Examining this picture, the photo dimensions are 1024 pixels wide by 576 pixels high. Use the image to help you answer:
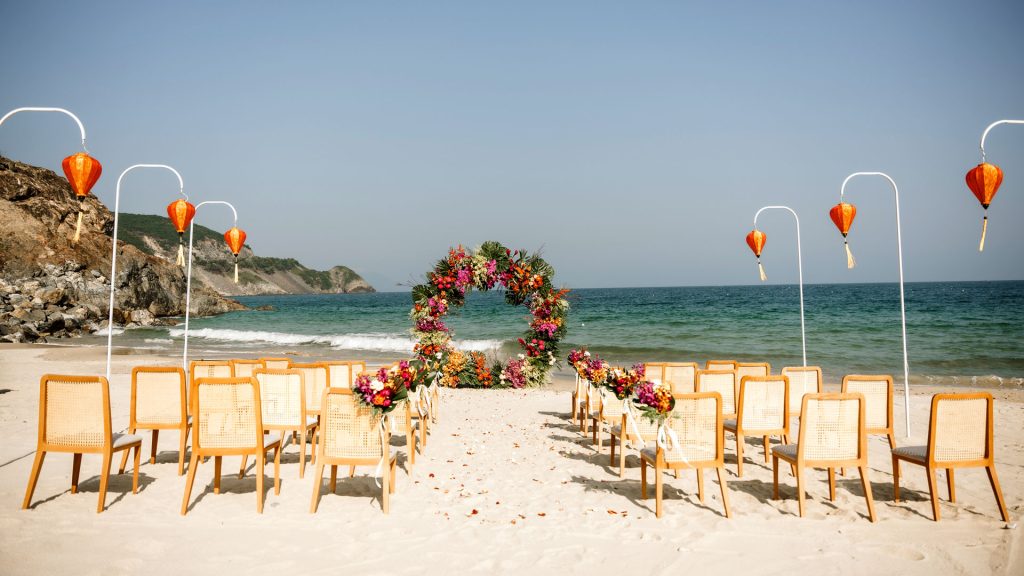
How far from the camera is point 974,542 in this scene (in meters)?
4.22

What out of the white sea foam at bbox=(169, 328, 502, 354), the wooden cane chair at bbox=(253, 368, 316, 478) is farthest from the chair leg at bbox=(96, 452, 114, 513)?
the white sea foam at bbox=(169, 328, 502, 354)

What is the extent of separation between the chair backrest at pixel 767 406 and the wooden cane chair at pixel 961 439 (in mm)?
1417

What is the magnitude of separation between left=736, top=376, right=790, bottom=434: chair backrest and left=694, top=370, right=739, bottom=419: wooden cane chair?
1.29ft

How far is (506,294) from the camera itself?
44.1ft

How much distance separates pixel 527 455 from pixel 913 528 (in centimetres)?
389

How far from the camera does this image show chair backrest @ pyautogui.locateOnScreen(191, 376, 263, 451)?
4758 millimetres

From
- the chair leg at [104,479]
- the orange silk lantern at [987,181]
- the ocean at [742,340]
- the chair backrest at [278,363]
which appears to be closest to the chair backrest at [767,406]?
the orange silk lantern at [987,181]

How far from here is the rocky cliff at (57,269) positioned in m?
25.6

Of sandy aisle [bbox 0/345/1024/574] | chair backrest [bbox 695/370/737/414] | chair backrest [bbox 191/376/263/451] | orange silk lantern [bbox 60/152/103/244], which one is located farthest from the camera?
orange silk lantern [bbox 60/152/103/244]

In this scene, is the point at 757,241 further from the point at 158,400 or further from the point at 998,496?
the point at 158,400

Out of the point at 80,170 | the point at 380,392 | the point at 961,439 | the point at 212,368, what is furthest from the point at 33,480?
the point at 961,439

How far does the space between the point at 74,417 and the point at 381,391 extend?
94.1 inches

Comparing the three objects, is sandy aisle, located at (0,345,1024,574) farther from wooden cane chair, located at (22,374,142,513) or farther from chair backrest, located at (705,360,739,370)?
chair backrest, located at (705,360,739,370)

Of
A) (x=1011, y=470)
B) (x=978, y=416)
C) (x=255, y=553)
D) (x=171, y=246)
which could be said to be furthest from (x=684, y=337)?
(x=171, y=246)
